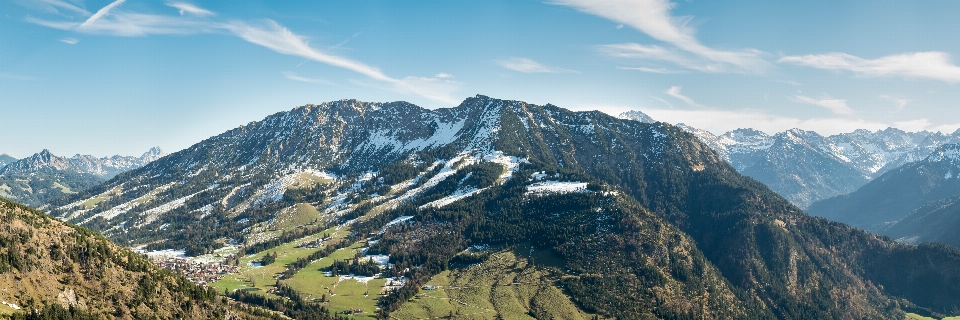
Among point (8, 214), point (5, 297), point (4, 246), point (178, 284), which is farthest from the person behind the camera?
point (178, 284)

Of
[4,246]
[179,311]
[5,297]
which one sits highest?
[4,246]

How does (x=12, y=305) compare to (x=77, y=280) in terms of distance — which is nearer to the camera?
(x=12, y=305)

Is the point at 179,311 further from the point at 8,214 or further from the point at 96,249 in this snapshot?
the point at 8,214

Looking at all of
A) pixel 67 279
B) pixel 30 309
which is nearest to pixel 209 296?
pixel 67 279

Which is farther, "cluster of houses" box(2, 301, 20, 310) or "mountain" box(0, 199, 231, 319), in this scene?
"mountain" box(0, 199, 231, 319)

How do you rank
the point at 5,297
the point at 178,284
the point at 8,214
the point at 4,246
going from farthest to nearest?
the point at 178,284 → the point at 8,214 → the point at 4,246 → the point at 5,297

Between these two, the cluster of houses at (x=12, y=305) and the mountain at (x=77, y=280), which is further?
the mountain at (x=77, y=280)

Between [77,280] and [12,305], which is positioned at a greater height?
[77,280]

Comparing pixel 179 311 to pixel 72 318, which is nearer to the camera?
pixel 72 318
